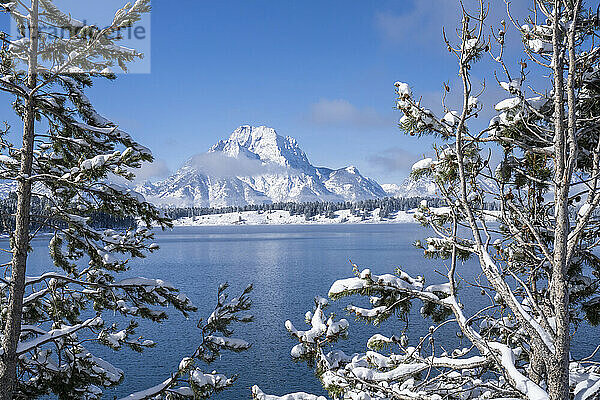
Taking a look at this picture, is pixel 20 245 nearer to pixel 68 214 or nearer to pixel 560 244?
pixel 68 214

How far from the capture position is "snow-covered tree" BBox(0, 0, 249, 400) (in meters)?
6.10

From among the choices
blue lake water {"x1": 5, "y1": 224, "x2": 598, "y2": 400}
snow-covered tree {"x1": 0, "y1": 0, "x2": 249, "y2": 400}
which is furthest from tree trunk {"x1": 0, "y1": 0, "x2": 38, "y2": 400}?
blue lake water {"x1": 5, "y1": 224, "x2": 598, "y2": 400}

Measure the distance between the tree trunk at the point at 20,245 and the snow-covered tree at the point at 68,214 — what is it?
0.05 ft

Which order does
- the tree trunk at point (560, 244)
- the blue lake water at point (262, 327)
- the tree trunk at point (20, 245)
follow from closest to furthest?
the tree trunk at point (560, 244) < the tree trunk at point (20, 245) < the blue lake water at point (262, 327)

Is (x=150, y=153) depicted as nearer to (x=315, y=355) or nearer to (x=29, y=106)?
(x=29, y=106)

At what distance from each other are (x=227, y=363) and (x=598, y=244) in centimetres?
2216

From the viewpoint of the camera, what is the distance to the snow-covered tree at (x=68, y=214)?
240 inches

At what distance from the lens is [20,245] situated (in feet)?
20.9

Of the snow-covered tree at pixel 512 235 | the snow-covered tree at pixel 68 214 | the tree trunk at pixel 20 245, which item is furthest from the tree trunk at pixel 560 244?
the tree trunk at pixel 20 245

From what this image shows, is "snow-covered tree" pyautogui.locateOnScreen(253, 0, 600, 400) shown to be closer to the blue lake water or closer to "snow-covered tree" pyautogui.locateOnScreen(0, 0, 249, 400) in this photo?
"snow-covered tree" pyautogui.locateOnScreen(0, 0, 249, 400)

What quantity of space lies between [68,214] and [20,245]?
81cm

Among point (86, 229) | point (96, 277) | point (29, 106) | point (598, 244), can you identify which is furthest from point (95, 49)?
point (598, 244)

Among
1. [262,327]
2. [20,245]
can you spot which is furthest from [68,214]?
[262,327]

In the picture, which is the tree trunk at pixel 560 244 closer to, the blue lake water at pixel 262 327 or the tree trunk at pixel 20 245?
the tree trunk at pixel 20 245
